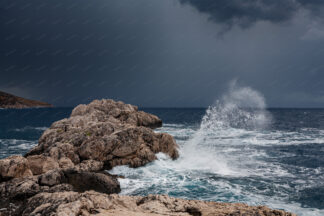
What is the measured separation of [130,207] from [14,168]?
40.6ft

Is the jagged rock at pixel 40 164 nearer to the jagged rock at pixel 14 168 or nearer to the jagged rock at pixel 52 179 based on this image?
the jagged rock at pixel 14 168

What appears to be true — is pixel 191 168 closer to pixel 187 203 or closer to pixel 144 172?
pixel 144 172

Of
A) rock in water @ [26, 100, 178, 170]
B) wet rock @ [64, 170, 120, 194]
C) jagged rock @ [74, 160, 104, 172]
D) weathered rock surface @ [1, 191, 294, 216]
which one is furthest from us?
rock in water @ [26, 100, 178, 170]

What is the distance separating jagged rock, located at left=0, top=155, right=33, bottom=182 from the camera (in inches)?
621

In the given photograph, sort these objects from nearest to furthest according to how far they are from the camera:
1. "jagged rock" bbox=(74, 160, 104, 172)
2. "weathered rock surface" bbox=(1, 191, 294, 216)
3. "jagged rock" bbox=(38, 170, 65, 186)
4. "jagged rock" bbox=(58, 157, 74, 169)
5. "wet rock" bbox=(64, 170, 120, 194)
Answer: "weathered rock surface" bbox=(1, 191, 294, 216) < "jagged rock" bbox=(38, 170, 65, 186) < "wet rock" bbox=(64, 170, 120, 194) < "jagged rock" bbox=(58, 157, 74, 169) < "jagged rock" bbox=(74, 160, 104, 172)

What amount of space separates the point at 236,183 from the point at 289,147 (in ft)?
73.2

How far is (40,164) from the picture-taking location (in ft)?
61.1

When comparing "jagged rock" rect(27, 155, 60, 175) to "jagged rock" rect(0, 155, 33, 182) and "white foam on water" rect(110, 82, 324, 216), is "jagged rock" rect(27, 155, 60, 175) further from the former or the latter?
"white foam on water" rect(110, 82, 324, 216)

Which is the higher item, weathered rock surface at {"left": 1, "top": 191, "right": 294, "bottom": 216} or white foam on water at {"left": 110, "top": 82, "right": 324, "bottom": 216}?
weathered rock surface at {"left": 1, "top": 191, "right": 294, "bottom": 216}

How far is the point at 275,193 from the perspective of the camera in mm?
16844

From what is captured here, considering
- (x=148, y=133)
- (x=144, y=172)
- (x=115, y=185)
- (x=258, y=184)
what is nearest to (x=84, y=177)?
(x=115, y=185)

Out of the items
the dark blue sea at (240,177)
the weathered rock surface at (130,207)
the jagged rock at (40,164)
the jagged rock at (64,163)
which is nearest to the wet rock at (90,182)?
the dark blue sea at (240,177)

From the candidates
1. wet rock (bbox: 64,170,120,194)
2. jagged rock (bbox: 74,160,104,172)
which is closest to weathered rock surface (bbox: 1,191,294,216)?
wet rock (bbox: 64,170,120,194)

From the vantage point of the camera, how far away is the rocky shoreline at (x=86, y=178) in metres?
8.10
